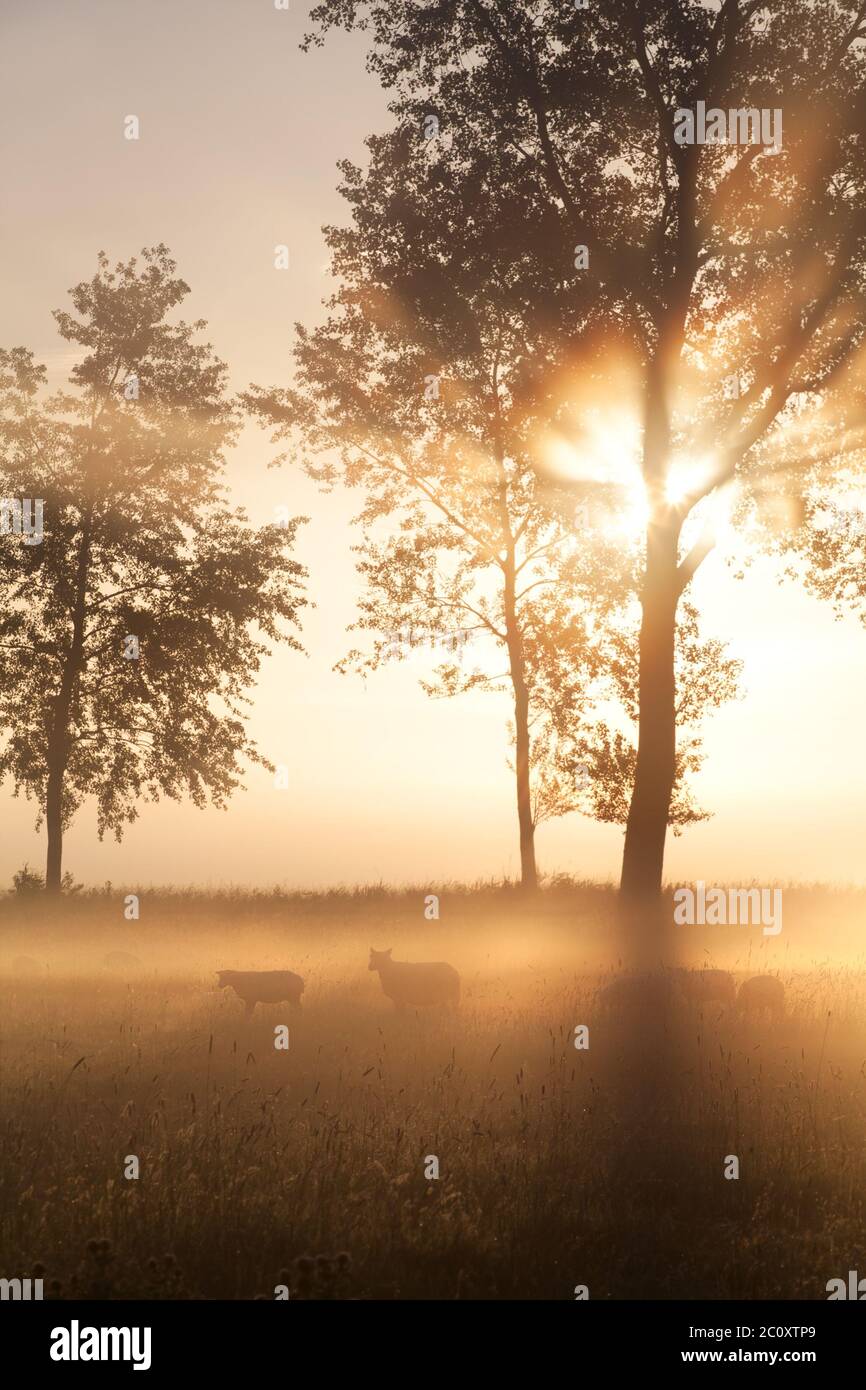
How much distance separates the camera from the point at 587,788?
2906 centimetres

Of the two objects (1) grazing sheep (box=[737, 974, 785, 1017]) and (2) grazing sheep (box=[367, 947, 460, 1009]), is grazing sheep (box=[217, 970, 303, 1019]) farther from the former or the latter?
(1) grazing sheep (box=[737, 974, 785, 1017])

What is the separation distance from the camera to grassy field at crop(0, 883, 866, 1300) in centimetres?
702

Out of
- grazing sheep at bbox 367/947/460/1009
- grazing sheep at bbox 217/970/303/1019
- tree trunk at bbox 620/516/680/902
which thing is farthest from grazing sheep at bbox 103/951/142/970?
tree trunk at bbox 620/516/680/902

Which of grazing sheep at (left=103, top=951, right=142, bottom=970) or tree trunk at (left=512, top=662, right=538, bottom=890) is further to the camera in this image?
tree trunk at (left=512, top=662, right=538, bottom=890)

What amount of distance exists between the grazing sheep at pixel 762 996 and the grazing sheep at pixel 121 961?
10.3 meters

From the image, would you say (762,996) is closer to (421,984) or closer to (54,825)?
(421,984)

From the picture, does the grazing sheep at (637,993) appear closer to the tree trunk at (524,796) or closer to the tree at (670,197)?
the tree at (670,197)

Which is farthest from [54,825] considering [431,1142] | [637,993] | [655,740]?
[431,1142]

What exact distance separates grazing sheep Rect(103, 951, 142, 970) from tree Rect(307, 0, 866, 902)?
9.29 meters

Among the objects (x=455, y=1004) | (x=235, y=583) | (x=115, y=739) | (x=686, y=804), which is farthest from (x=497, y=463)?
(x=455, y=1004)

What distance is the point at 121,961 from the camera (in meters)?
19.8

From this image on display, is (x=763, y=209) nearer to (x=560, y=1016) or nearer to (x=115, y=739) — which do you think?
(x=560, y=1016)

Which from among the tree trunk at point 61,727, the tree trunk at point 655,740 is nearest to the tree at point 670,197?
the tree trunk at point 655,740

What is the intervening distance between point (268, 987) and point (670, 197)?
1620 centimetres
